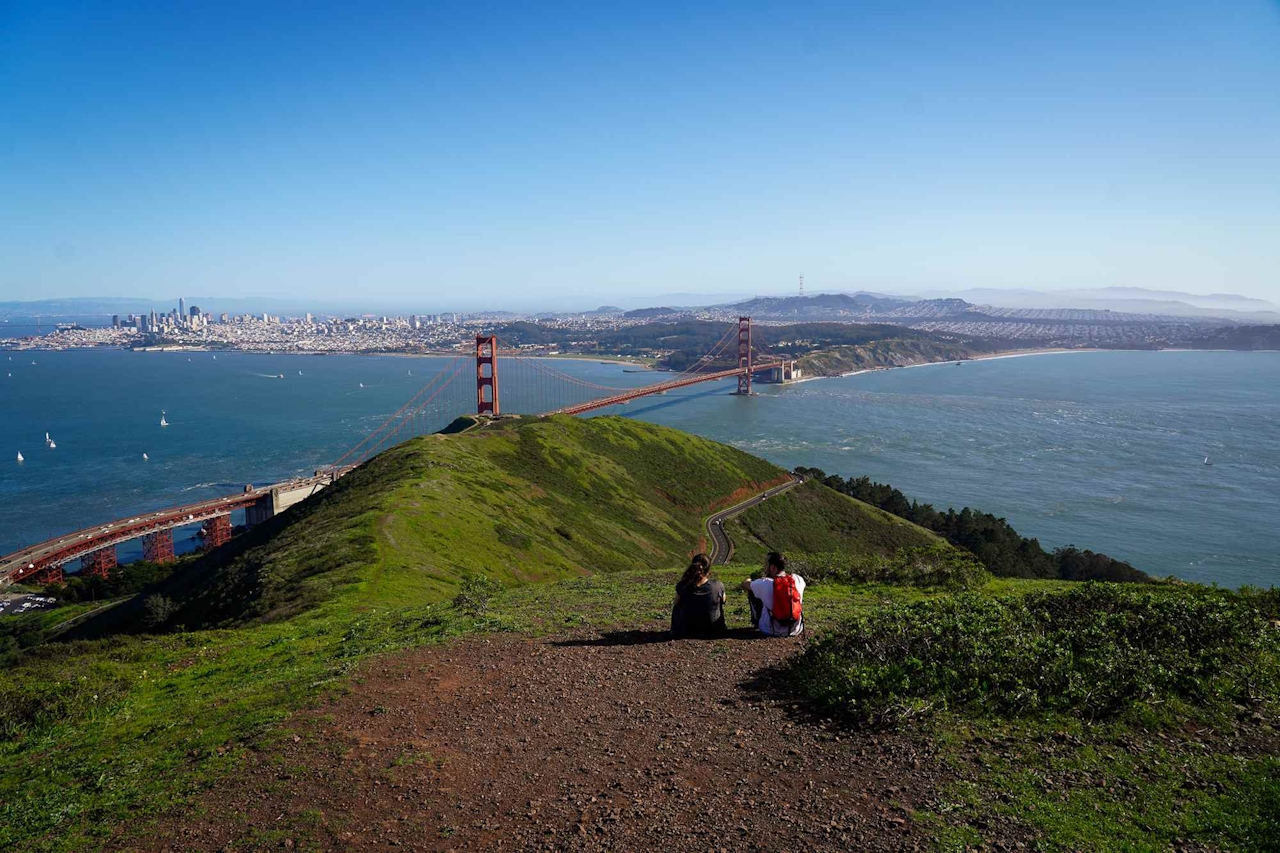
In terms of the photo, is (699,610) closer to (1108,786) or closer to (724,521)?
(1108,786)

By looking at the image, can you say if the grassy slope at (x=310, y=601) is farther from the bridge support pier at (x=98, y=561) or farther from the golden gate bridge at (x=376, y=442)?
the bridge support pier at (x=98, y=561)

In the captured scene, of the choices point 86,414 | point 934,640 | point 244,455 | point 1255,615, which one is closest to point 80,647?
point 934,640

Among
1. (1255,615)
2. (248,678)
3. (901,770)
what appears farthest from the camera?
(248,678)

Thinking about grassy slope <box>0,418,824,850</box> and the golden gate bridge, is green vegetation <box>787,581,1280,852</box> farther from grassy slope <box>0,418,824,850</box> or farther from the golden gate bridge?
the golden gate bridge

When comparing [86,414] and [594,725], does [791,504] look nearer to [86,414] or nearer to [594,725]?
[594,725]

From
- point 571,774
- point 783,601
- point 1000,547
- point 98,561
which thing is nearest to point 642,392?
point 1000,547

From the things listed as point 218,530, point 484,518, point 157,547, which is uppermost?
point 484,518
